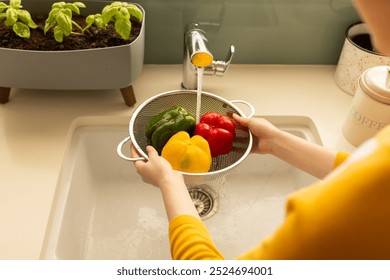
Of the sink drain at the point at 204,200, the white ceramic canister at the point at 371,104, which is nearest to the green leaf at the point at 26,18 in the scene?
the sink drain at the point at 204,200

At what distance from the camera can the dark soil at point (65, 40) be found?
→ 88 cm

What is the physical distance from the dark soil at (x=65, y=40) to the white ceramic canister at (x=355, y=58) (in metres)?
0.50

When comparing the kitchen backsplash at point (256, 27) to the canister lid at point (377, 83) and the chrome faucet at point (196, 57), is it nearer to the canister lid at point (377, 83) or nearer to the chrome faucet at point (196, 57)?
the chrome faucet at point (196, 57)

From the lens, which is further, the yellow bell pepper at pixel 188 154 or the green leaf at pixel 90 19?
the green leaf at pixel 90 19

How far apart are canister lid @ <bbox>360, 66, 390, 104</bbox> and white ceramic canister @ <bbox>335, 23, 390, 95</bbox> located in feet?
0.34

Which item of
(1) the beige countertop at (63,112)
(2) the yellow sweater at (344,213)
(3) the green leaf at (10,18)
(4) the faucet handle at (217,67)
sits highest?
(2) the yellow sweater at (344,213)

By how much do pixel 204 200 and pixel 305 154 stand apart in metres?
0.30

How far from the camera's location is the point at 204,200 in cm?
101

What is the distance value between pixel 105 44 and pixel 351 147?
1.94 ft

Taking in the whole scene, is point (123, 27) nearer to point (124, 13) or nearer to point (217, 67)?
point (124, 13)

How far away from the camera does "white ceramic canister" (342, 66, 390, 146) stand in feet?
2.84

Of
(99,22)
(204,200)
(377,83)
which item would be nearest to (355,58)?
(377,83)

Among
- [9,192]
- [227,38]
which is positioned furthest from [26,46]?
[227,38]
